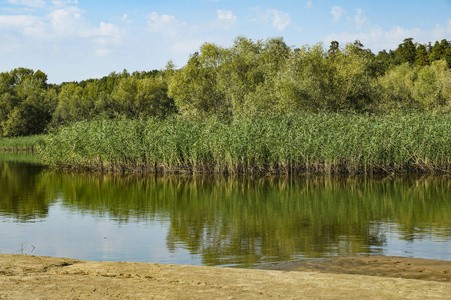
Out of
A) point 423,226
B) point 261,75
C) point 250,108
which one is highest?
point 261,75

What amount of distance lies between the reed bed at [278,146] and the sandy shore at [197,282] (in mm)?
17305

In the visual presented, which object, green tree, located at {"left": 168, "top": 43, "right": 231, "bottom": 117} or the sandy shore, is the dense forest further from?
the sandy shore

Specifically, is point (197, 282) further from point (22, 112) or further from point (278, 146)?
point (22, 112)

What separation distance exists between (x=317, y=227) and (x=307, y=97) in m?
28.2

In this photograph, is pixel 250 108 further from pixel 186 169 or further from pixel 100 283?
pixel 100 283

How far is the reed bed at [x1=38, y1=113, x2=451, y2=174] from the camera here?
990 inches

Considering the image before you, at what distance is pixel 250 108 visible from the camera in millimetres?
43406

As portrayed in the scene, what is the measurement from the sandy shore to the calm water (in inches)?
87.7

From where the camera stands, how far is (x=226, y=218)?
15484 millimetres

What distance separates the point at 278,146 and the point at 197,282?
752 inches

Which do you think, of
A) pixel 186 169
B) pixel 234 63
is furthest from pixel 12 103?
pixel 186 169

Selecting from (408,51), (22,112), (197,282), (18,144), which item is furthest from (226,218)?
(408,51)

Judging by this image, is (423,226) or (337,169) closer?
(423,226)

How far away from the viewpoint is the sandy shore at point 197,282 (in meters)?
6.00
